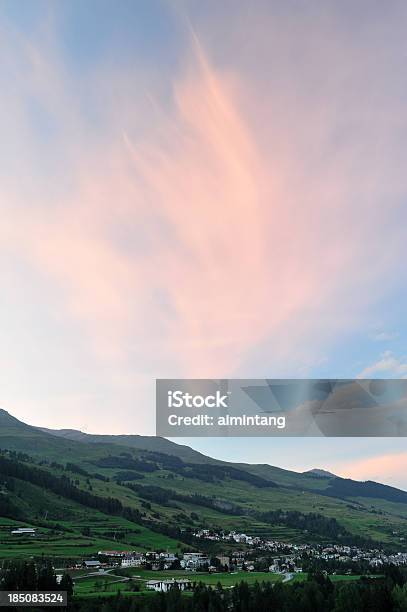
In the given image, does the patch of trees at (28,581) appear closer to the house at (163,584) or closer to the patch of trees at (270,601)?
Result: the patch of trees at (270,601)

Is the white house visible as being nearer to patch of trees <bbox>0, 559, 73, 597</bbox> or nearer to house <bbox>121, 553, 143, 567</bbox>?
house <bbox>121, 553, 143, 567</bbox>

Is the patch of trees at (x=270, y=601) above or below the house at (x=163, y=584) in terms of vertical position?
above

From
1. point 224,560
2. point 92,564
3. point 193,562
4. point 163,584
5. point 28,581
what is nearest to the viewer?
point 28,581

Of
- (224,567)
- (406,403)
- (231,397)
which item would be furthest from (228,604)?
(224,567)

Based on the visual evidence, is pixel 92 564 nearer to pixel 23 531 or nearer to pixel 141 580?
pixel 141 580

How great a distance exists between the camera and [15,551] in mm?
160500

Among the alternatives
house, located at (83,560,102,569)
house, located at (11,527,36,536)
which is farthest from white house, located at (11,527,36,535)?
house, located at (83,560,102,569)

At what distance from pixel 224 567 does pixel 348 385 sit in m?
95.0

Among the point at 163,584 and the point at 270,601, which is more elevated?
the point at 270,601

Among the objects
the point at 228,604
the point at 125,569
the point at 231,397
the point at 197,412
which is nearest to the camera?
the point at 197,412

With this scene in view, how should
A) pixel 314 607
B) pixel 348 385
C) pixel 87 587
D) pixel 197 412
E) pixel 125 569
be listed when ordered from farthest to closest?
pixel 125 569, pixel 87 587, pixel 348 385, pixel 314 607, pixel 197 412

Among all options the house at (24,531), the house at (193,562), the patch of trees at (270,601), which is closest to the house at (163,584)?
the patch of trees at (270,601)

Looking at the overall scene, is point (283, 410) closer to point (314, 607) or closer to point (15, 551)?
point (314, 607)

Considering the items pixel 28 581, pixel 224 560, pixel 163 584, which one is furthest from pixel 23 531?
pixel 28 581
